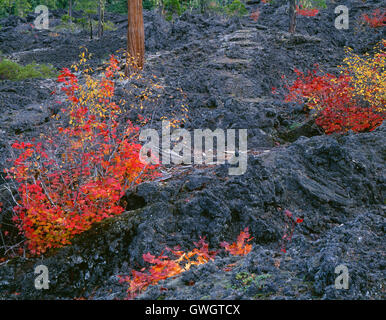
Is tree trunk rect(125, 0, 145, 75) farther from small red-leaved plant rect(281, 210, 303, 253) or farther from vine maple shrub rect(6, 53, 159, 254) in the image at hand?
small red-leaved plant rect(281, 210, 303, 253)

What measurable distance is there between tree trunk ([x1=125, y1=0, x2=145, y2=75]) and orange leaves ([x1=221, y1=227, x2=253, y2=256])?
8771 mm

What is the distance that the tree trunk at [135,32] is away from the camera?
490 inches

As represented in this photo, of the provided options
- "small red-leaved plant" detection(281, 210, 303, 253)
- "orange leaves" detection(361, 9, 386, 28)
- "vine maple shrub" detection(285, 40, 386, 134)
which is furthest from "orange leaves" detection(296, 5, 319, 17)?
"small red-leaved plant" detection(281, 210, 303, 253)

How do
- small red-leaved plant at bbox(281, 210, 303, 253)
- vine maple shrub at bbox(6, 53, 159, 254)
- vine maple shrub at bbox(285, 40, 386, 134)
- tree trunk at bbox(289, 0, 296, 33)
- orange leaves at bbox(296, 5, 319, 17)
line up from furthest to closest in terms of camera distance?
orange leaves at bbox(296, 5, 319, 17)
tree trunk at bbox(289, 0, 296, 33)
vine maple shrub at bbox(285, 40, 386, 134)
small red-leaved plant at bbox(281, 210, 303, 253)
vine maple shrub at bbox(6, 53, 159, 254)

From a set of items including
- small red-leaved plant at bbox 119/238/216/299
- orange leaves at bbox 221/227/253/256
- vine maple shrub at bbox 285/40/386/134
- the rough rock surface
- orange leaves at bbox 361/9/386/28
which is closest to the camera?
the rough rock surface

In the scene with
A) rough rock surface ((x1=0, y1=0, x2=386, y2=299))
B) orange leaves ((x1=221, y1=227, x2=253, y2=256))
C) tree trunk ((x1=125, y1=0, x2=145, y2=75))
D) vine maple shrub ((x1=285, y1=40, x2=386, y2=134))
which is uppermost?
tree trunk ((x1=125, y1=0, x2=145, y2=75))

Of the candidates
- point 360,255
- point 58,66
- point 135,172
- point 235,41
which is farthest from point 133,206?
point 58,66

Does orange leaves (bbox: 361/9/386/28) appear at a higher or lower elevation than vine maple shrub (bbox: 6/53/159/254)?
higher

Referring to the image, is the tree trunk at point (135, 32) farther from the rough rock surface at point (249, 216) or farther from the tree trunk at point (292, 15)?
the tree trunk at point (292, 15)

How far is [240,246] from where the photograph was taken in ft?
16.1

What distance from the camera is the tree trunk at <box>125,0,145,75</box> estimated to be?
12445 millimetres

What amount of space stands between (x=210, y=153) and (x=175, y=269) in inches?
154

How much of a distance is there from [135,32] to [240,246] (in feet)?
32.6
